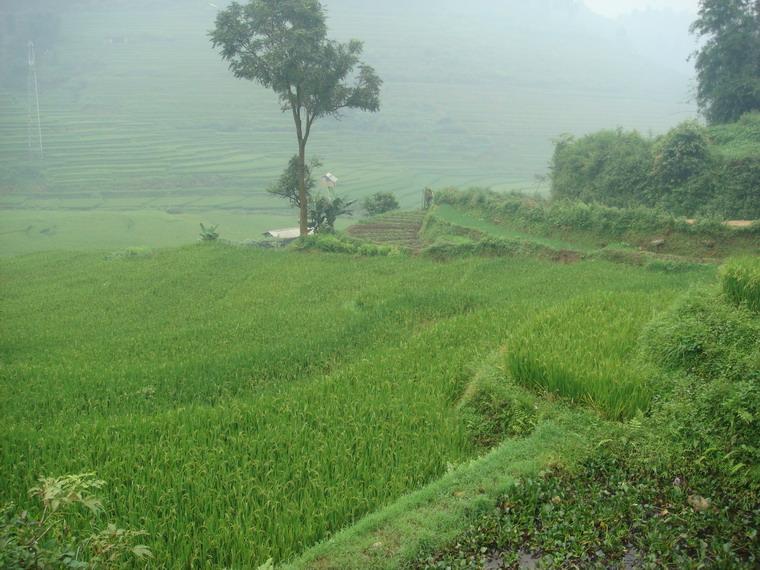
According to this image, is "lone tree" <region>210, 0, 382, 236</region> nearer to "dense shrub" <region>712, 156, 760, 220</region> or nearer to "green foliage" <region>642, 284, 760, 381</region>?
"dense shrub" <region>712, 156, 760, 220</region>

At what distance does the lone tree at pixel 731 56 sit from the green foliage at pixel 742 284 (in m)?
23.5

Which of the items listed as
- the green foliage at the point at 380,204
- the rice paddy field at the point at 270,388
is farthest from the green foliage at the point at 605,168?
the green foliage at the point at 380,204

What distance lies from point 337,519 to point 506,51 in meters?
144

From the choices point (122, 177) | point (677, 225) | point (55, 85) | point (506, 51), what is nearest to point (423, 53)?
point (506, 51)

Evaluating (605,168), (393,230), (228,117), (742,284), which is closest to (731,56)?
(605,168)

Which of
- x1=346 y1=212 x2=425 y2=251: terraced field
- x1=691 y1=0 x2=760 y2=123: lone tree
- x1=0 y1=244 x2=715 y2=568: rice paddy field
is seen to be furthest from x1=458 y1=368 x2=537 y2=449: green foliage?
x1=691 y1=0 x2=760 y2=123: lone tree

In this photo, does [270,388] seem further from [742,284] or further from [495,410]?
[742,284]

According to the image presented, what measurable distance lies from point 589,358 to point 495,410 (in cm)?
111

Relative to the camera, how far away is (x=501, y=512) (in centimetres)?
412

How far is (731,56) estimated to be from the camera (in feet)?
86.6

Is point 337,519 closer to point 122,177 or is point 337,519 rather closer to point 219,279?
point 219,279

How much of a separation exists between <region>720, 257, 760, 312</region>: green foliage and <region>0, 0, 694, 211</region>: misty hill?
41.5 meters

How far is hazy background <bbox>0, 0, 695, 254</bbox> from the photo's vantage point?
2140 inches

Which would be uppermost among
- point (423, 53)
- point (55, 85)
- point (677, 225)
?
point (423, 53)
